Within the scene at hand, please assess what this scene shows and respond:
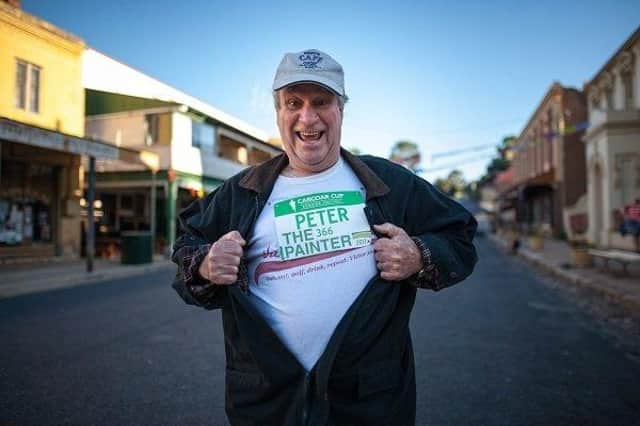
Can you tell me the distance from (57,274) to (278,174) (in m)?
11.3

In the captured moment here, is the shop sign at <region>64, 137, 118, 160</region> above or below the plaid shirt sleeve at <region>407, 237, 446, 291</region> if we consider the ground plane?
above

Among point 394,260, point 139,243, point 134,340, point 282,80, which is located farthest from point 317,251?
point 139,243

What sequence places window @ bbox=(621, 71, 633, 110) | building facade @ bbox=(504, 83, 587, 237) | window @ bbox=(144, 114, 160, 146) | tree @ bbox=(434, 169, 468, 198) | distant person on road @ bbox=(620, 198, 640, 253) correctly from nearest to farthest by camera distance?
1. distant person on road @ bbox=(620, 198, 640, 253)
2. window @ bbox=(621, 71, 633, 110)
3. window @ bbox=(144, 114, 160, 146)
4. building facade @ bbox=(504, 83, 587, 237)
5. tree @ bbox=(434, 169, 468, 198)

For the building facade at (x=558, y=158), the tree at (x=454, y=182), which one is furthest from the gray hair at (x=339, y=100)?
the tree at (x=454, y=182)

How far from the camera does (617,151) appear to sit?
15328 millimetres

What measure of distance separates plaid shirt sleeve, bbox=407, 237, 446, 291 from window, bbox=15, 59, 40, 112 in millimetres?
15017

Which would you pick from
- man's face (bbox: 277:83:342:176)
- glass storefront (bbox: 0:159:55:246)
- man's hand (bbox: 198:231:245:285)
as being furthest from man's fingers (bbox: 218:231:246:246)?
glass storefront (bbox: 0:159:55:246)

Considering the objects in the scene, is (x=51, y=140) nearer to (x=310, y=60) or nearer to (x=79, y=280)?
(x=79, y=280)

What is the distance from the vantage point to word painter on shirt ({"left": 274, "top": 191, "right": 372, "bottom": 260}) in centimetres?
164

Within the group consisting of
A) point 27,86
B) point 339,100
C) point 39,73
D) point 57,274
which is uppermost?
point 39,73

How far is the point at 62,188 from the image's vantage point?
14602 millimetres

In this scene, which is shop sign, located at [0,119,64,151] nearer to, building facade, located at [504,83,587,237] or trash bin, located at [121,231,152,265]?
trash bin, located at [121,231,152,265]

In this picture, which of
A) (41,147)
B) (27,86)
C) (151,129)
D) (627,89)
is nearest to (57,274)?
(41,147)

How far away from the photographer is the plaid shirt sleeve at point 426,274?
5.14ft
